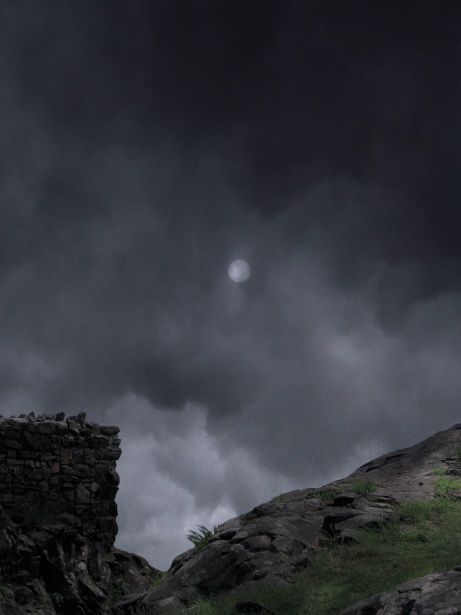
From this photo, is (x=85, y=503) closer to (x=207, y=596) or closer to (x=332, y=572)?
(x=207, y=596)

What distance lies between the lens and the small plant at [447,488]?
12141 millimetres

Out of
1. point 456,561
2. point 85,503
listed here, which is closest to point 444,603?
point 456,561

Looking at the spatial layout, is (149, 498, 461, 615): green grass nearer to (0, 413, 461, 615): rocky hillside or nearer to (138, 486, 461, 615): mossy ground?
(138, 486, 461, 615): mossy ground

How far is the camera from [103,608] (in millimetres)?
13469

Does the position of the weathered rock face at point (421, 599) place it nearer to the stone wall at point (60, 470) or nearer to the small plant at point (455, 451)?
the small plant at point (455, 451)

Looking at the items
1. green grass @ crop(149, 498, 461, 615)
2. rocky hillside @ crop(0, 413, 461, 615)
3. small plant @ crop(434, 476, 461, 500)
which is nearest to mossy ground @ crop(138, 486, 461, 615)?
green grass @ crop(149, 498, 461, 615)

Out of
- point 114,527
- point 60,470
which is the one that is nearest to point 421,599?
point 60,470

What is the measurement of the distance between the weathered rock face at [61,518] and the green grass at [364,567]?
560 cm

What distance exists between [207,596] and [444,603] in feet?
16.1

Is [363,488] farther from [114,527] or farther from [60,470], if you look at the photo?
[60,470]

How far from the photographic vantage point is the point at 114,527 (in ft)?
52.1

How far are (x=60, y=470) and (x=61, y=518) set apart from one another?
1158mm

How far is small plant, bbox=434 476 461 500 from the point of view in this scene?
12141 mm

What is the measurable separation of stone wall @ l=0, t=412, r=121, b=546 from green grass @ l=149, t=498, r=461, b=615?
23.7ft
